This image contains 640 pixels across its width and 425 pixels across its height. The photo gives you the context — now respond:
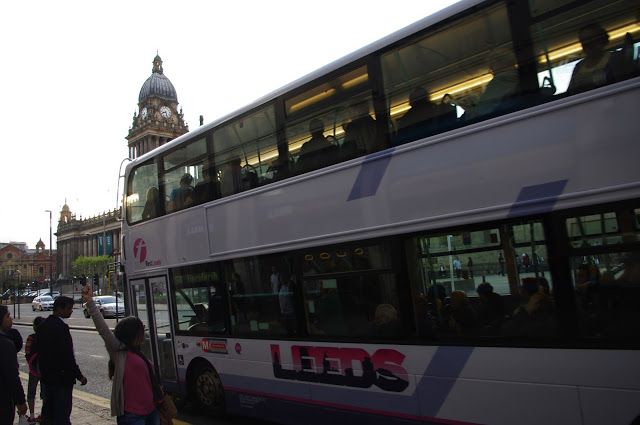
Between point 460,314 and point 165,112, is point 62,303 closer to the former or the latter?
point 460,314

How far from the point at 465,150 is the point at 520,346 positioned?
5.41 feet

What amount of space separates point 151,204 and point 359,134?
4.45 m

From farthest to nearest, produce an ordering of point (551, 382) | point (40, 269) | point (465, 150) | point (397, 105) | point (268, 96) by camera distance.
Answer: point (40, 269) < point (268, 96) < point (397, 105) < point (465, 150) < point (551, 382)

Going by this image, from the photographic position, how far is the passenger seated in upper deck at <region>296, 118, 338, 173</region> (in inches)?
211

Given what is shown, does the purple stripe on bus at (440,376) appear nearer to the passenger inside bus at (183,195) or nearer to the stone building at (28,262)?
the passenger inside bus at (183,195)

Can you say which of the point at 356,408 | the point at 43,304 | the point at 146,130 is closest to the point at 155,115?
the point at 146,130

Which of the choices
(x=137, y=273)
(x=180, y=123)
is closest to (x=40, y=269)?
(x=180, y=123)

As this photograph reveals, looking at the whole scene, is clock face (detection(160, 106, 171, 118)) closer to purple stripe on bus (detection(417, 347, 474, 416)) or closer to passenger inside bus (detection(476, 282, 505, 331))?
purple stripe on bus (detection(417, 347, 474, 416))

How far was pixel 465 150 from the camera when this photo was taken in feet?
13.9

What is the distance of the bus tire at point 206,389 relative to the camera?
274 inches

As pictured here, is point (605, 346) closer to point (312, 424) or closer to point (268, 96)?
point (312, 424)

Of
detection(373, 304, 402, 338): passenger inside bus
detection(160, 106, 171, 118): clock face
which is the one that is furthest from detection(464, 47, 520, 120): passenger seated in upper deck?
detection(160, 106, 171, 118): clock face

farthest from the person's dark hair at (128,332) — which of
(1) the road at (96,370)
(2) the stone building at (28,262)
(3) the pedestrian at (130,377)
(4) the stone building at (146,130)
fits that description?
(2) the stone building at (28,262)

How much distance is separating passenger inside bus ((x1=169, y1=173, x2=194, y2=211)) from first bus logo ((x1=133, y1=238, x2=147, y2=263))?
1.07 metres
